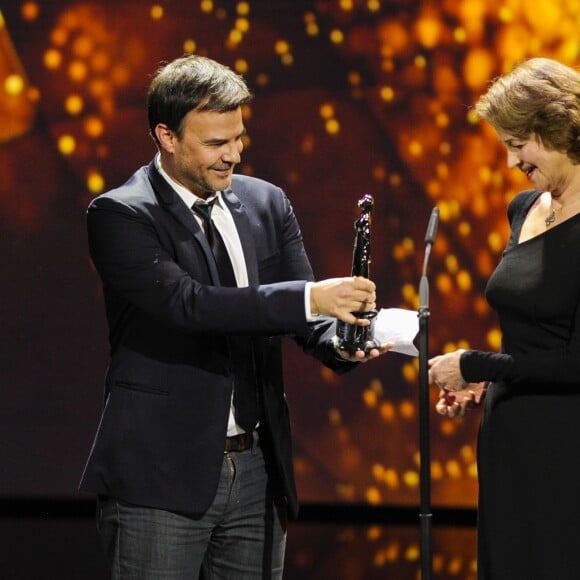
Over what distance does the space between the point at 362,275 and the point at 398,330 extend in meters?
0.31

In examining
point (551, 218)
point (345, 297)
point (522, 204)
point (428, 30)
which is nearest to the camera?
point (345, 297)

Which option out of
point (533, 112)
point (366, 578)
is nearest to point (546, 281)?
point (533, 112)

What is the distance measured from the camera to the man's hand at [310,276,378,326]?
198 centimetres

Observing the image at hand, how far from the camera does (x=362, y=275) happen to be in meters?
1.99

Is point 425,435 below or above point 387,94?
below

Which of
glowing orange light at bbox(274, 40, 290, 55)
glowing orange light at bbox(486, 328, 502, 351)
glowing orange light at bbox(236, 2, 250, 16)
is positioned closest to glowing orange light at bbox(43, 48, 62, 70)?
glowing orange light at bbox(236, 2, 250, 16)

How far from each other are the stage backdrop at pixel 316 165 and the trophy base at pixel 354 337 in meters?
2.46

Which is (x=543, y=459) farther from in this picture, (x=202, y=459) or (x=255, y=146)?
(x=255, y=146)

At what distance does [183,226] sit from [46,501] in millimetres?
3135

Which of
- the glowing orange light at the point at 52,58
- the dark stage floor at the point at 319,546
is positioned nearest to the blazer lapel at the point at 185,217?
the dark stage floor at the point at 319,546

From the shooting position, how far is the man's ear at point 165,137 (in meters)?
2.16

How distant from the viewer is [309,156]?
4.64 meters

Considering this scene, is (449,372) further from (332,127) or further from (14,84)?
(14,84)

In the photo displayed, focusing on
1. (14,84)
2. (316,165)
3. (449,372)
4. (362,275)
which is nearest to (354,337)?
(362,275)
